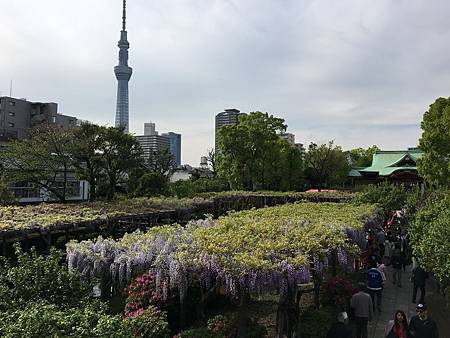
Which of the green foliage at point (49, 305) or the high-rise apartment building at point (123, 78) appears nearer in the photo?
the green foliage at point (49, 305)

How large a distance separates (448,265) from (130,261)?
6.74m

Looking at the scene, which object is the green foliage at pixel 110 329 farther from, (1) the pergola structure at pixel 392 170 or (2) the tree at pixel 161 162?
(2) the tree at pixel 161 162

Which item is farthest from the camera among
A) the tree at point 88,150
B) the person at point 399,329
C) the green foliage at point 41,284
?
the tree at point 88,150

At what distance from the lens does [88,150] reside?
29.4 metres

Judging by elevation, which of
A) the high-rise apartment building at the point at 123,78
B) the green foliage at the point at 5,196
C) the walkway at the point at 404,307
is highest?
the high-rise apartment building at the point at 123,78

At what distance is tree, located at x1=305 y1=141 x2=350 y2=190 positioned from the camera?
166 feet

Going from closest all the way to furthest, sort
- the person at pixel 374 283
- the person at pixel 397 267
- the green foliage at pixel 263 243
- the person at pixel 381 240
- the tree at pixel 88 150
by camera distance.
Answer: the green foliage at pixel 263 243, the person at pixel 374 283, the person at pixel 397 267, the person at pixel 381 240, the tree at pixel 88 150

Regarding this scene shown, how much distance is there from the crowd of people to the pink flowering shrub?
3.65 m

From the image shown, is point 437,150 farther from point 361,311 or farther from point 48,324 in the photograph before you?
point 48,324

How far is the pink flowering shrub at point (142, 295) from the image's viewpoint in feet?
30.7

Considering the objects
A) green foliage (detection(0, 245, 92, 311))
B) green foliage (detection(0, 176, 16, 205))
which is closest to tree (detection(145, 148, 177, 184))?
green foliage (detection(0, 176, 16, 205))

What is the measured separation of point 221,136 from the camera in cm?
4131

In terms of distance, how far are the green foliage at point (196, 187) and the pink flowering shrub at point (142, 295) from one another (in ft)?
84.2

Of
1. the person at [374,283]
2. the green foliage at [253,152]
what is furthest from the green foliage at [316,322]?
the green foliage at [253,152]
